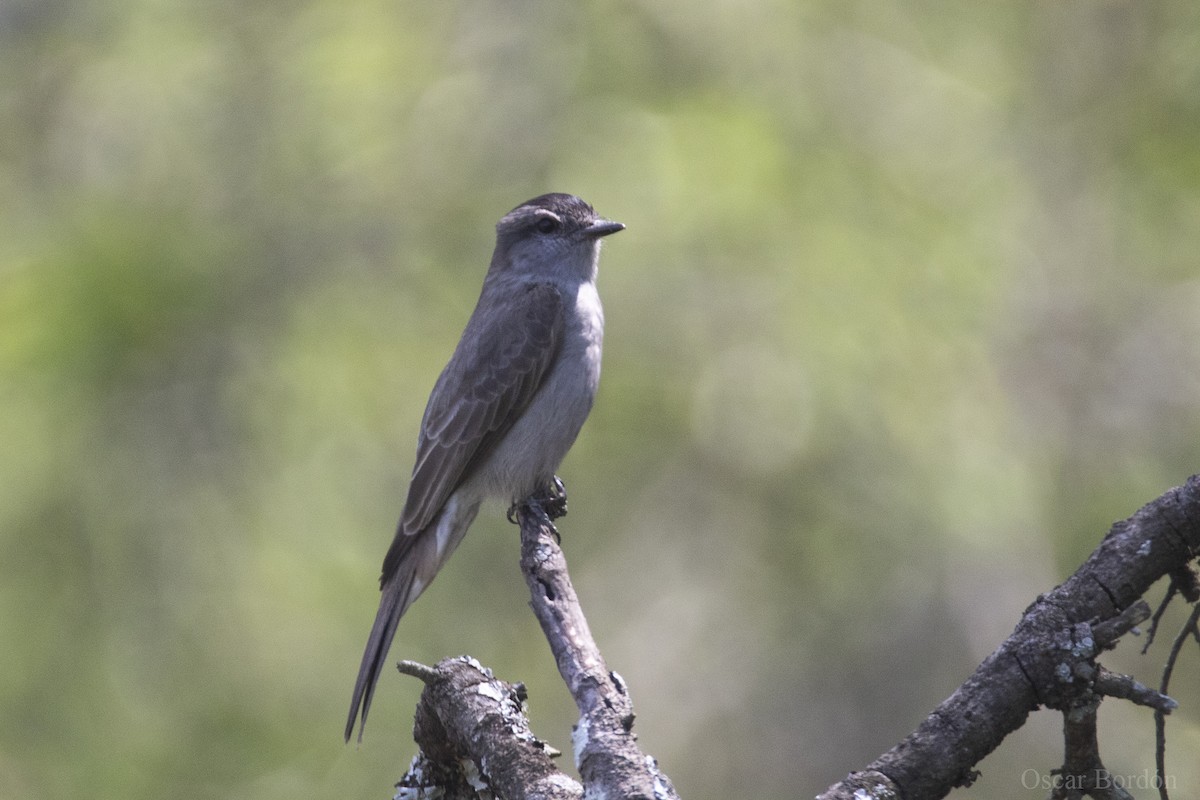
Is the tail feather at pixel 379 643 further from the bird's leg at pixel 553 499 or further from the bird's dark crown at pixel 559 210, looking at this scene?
the bird's dark crown at pixel 559 210

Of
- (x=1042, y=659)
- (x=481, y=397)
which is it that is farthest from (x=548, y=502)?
(x=1042, y=659)

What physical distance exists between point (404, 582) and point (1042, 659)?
314 cm

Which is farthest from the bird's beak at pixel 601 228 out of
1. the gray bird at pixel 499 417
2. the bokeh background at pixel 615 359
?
the bokeh background at pixel 615 359

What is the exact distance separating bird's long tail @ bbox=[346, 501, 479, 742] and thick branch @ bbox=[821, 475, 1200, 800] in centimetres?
248

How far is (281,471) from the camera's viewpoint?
20.5 ft

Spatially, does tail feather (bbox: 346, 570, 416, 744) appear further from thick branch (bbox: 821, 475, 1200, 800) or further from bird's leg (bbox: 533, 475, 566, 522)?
thick branch (bbox: 821, 475, 1200, 800)

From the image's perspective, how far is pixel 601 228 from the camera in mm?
5844

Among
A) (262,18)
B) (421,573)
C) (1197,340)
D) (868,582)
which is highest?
(262,18)

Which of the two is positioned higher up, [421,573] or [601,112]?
[601,112]

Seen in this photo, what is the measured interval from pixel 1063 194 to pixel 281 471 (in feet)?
16.7

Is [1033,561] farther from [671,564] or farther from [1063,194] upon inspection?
[1063,194]

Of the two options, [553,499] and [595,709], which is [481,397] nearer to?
→ [553,499]

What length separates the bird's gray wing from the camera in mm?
5434

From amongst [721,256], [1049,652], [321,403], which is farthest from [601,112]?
[1049,652]
